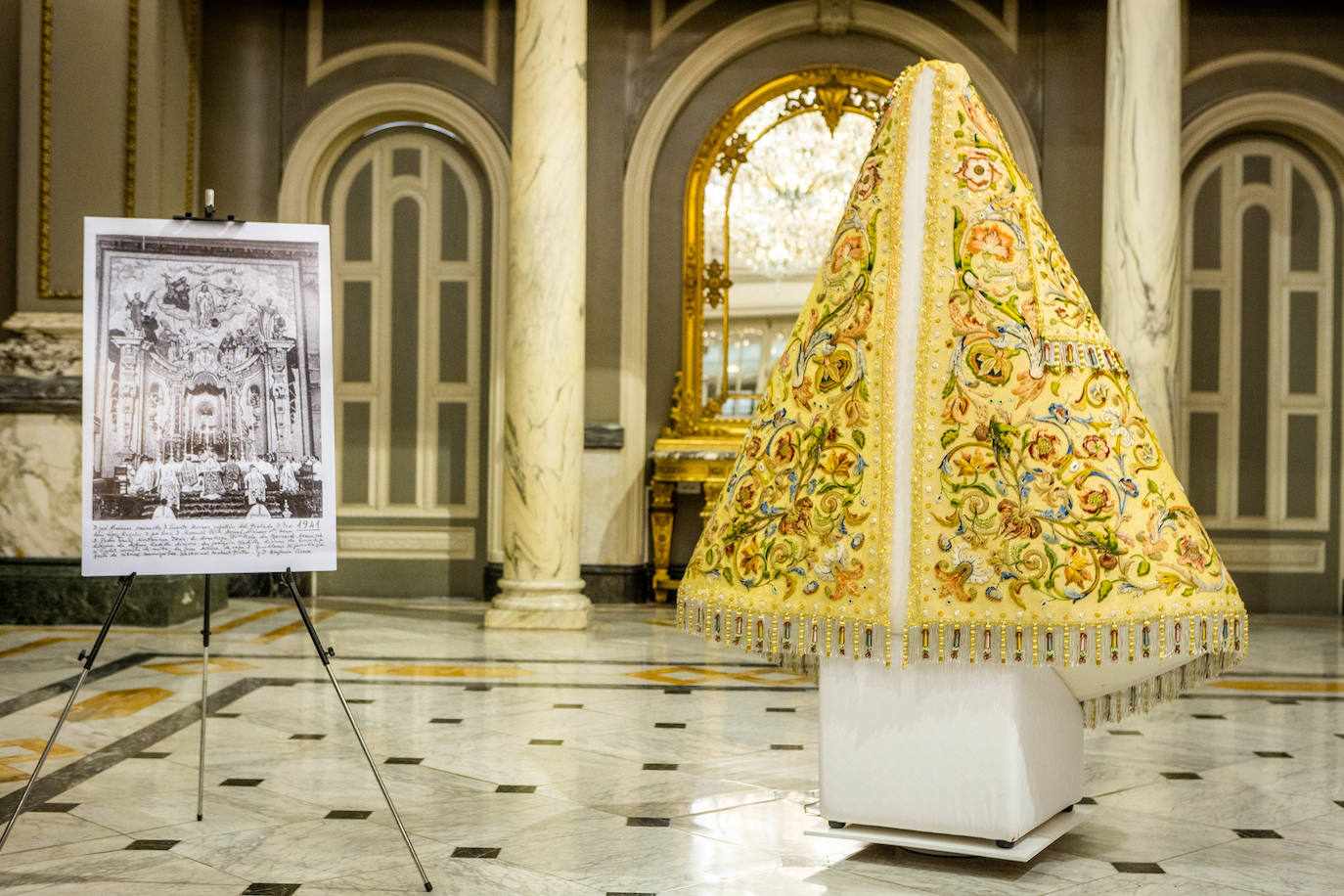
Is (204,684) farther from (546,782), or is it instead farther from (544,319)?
(544,319)

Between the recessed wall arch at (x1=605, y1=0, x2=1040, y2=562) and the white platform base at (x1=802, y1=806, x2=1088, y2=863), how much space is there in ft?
19.3

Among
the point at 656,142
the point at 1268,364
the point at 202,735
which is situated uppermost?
the point at 656,142

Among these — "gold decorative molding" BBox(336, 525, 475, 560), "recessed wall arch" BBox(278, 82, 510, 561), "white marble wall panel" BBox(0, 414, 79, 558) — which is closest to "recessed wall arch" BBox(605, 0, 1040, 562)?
"recessed wall arch" BBox(278, 82, 510, 561)

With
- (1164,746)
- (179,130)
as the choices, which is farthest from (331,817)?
(179,130)

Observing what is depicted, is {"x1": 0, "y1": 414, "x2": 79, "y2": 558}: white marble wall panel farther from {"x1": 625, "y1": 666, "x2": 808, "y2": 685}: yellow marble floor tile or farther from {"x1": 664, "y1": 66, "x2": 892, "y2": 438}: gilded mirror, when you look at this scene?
{"x1": 664, "y1": 66, "x2": 892, "y2": 438}: gilded mirror

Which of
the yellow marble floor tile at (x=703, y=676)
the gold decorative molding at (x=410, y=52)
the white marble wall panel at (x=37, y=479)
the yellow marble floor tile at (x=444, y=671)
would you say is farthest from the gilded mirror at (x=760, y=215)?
the white marble wall panel at (x=37, y=479)

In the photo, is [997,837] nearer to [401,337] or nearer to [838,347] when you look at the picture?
[838,347]

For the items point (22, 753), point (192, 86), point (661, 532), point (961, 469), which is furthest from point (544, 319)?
point (961, 469)

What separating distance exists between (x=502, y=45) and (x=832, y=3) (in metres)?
2.16

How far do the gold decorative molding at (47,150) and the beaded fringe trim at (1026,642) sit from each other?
17.9 feet

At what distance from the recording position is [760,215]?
9180 mm

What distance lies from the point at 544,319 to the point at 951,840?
4.92 m

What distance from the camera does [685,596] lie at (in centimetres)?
323

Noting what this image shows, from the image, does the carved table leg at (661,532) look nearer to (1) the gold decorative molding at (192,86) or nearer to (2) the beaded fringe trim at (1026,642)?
(1) the gold decorative molding at (192,86)
